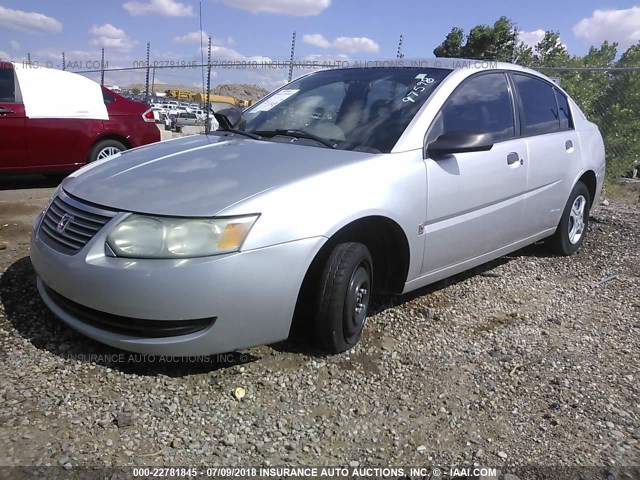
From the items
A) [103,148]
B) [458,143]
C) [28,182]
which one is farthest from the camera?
[28,182]

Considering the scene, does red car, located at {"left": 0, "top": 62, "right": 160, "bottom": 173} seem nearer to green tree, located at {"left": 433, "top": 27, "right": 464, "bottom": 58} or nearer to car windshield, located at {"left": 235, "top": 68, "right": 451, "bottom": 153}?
car windshield, located at {"left": 235, "top": 68, "right": 451, "bottom": 153}

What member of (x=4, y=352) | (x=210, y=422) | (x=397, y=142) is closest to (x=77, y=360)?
(x=4, y=352)

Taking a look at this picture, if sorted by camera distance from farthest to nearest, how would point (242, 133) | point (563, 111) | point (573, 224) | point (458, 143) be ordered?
point (573, 224)
point (563, 111)
point (242, 133)
point (458, 143)

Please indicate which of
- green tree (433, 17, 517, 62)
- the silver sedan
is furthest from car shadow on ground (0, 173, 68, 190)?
green tree (433, 17, 517, 62)

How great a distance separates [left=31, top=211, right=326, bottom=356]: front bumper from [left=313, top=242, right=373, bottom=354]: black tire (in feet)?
0.63

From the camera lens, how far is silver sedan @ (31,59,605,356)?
255 centimetres

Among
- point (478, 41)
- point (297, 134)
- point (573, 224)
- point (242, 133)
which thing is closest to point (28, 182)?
point (242, 133)

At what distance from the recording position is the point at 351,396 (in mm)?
2748

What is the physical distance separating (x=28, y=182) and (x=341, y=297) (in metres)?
6.23

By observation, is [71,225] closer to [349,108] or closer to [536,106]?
[349,108]

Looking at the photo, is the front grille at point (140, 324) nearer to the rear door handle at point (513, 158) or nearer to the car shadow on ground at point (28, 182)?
the rear door handle at point (513, 158)

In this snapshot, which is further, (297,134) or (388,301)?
(388,301)

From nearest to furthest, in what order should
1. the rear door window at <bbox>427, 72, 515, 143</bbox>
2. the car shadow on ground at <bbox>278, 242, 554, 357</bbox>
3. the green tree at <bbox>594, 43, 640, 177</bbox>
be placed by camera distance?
the car shadow on ground at <bbox>278, 242, 554, 357</bbox>, the rear door window at <bbox>427, 72, 515, 143</bbox>, the green tree at <bbox>594, 43, 640, 177</bbox>

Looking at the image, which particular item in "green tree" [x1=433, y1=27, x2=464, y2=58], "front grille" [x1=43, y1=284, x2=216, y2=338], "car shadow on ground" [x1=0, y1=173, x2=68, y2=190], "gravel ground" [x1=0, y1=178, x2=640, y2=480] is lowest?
"car shadow on ground" [x1=0, y1=173, x2=68, y2=190]
